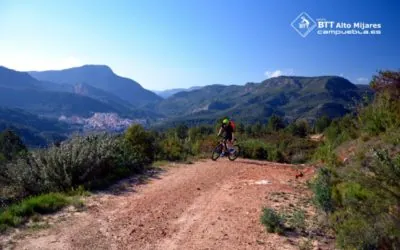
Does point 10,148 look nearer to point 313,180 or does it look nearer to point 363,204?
point 313,180

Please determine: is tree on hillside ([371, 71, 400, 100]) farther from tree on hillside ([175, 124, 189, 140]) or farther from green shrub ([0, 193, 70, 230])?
tree on hillside ([175, 124, 189, 140])

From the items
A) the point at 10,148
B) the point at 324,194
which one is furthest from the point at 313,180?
the point at 10,148

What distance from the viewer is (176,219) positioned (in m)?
6.34

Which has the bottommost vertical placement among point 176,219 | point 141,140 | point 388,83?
point 176,219

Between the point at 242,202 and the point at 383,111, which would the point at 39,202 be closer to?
the point at 242,202

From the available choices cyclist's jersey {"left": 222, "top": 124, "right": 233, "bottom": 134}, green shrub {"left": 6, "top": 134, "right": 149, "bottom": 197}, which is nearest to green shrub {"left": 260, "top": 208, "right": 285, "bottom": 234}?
green shrub {"left": 6, "top": 134, "right": 149, "bottom": 197}

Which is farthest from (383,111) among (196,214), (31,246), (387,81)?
(31,246)

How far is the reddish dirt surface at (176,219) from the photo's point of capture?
5.25 m

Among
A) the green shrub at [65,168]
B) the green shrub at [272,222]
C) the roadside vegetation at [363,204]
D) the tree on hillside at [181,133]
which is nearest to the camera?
the roadside vegetation at [363,204]

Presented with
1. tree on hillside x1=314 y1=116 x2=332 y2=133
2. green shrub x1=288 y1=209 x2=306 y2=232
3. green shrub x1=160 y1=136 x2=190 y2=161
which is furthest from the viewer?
tree on hillside x1=314 y1=116 x2=332 y2=133

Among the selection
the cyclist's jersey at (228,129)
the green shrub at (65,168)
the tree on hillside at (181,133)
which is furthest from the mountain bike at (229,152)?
the tree on hillside at (181,133)

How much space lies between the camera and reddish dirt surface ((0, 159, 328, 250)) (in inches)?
207

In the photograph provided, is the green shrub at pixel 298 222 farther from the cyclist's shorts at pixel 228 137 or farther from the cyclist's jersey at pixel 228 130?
the cyclist's jersey at pixel 228 130

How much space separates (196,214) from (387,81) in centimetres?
985
